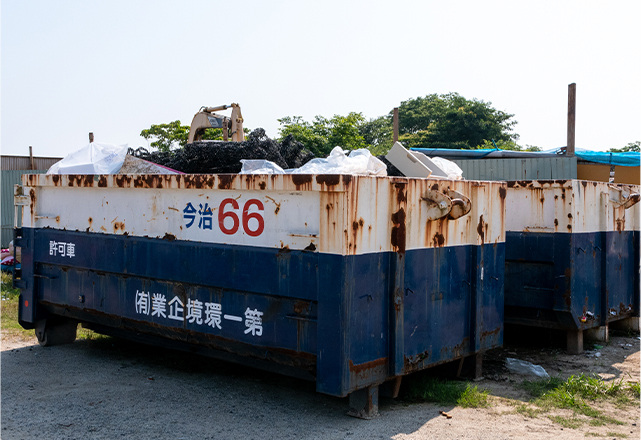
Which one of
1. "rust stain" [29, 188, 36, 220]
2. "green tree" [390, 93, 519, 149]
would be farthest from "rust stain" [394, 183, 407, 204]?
"green tree" [390, 93, 519, 149]

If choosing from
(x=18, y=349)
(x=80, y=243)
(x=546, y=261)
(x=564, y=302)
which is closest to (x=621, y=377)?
(x=564, y=302)

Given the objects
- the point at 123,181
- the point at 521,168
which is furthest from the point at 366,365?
the point at 521,168

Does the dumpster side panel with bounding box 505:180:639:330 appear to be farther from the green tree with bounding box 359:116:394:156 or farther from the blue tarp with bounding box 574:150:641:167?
the green tree with bounding box 359:116:394:156

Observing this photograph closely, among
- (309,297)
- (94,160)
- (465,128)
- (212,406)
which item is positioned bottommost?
(212,406)

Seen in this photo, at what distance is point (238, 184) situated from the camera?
3.77 m

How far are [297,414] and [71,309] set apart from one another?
93.7 inches

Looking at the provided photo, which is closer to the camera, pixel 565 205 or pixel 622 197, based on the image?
pixel 565 205

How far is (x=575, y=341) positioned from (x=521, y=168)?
6025mm

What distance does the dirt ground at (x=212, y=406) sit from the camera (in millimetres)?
3529

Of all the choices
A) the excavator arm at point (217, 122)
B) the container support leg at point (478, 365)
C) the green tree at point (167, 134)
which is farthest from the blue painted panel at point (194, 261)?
the green tree at point (167, 134)

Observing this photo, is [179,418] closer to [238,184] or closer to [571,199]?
[238,184]

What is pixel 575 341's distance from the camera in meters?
5.71

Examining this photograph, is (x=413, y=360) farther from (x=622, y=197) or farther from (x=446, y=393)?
(x=622, y=197)

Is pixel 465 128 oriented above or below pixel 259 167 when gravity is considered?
above
